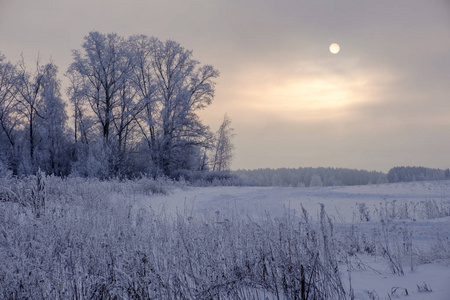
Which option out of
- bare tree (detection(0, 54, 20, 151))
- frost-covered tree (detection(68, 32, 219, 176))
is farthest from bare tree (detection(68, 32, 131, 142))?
bare tree (detection(0, 54, 20, 151))

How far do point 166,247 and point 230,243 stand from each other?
0.91 meters

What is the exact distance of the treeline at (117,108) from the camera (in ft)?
82.8

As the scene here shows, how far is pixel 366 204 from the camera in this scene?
12492 mm

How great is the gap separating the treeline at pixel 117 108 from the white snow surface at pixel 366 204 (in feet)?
34.1

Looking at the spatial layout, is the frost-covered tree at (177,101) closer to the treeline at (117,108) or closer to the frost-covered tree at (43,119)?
the treeline at (117,108)

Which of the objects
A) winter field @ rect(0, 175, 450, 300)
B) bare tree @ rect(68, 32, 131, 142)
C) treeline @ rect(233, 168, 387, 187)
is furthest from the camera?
treeline @ rect(233, 168, 387, 187)

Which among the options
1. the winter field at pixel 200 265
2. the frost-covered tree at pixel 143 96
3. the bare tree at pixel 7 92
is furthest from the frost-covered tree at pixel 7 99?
the winter field at pixel 200 265

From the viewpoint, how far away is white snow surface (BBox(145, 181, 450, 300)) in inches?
157

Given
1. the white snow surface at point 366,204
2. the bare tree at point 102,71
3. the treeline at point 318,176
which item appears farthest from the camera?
the treeline at point 318,176

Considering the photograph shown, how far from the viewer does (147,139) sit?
2683cm

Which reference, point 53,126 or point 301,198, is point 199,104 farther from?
point 301,198

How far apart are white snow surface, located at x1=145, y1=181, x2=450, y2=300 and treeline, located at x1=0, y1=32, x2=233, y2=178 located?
10402 millimetres

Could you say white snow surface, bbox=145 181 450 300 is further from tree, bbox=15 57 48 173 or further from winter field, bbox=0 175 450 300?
tree, bbox=15 57 48 173

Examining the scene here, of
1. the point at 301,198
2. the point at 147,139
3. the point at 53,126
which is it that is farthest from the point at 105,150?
the point at 301,198
